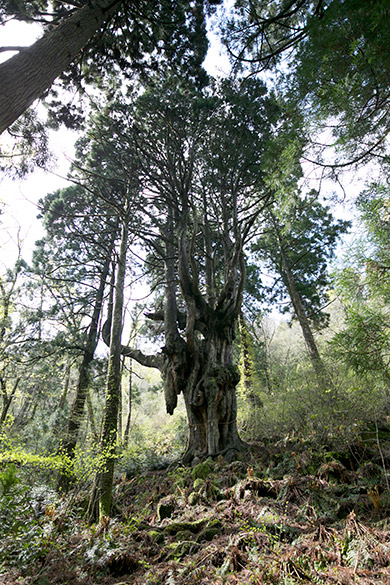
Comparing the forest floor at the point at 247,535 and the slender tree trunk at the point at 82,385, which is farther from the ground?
the slender tree trunk at the point at 82,385

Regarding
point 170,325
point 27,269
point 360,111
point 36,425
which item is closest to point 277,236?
point 170,325

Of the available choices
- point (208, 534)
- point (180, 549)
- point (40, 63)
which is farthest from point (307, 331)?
point (40, 63)

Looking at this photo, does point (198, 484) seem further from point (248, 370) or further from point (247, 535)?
point (248, 370)

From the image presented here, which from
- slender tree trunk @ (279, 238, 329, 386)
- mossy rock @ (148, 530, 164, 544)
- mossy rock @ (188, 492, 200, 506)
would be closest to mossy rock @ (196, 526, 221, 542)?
mossy rock @ (148, 530, 164, 544)

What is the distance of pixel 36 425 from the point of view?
11.6 meters

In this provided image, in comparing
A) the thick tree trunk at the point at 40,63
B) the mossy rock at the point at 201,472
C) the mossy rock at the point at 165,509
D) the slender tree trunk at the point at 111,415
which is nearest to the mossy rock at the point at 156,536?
the mossy rock at the point at 165,509

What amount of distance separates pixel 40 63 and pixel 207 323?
5.53 m

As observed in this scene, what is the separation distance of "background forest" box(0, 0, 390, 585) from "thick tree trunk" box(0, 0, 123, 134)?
0.8 inches

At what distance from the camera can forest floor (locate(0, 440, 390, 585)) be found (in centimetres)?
218

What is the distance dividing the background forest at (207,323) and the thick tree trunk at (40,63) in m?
0.02

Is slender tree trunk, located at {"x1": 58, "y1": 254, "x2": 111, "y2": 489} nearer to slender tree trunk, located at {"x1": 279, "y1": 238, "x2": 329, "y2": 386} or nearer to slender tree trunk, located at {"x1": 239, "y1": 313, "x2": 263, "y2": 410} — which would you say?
slender tree trunk, located at {"x1": 239, "y1": 313, "x2": 263, "y2": 410}

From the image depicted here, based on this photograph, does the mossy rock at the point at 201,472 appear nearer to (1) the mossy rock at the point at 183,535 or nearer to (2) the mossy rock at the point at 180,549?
(1) the mossy rock at the point at 183,535

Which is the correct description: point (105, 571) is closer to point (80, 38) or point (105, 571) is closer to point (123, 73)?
point (80, 38)

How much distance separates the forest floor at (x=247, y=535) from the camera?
86.0 inches
